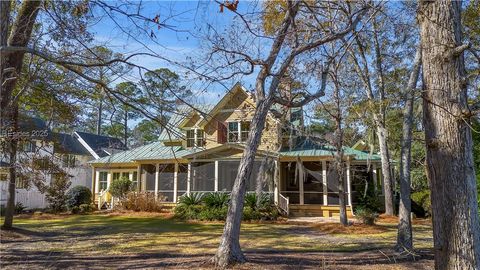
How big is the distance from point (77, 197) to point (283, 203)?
38.8 ft

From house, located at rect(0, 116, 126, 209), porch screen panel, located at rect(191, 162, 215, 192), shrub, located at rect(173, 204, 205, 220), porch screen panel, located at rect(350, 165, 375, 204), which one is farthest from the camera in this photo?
porch screen panel, located at rect(191, 162, 215, 192)

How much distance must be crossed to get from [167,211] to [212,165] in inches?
139

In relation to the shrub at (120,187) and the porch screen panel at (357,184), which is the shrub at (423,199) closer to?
the porch screen panel at (357,184)

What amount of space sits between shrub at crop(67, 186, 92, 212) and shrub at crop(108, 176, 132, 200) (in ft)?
4.60

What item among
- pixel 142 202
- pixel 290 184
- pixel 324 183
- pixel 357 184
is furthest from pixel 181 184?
pixel 357 184

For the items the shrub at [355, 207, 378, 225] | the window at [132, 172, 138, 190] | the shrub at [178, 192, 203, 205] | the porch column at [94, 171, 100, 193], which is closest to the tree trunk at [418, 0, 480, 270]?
the shrub at [355, 207, 378, 225]

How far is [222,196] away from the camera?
18.7m

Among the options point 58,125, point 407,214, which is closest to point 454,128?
point 407,214

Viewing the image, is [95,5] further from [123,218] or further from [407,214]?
[123,218]

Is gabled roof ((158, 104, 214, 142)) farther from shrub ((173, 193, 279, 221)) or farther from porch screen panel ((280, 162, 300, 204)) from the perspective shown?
porch screen panel ((280, 162, 300, 204))

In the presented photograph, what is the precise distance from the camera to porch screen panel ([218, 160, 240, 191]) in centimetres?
2152

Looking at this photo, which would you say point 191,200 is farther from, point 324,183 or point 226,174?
point 324,183

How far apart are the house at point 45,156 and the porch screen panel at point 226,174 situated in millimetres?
6327

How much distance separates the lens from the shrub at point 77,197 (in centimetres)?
2206
